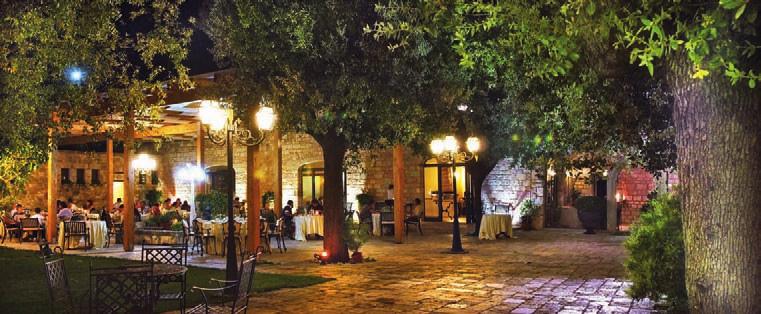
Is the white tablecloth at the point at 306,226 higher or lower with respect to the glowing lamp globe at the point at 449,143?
lower

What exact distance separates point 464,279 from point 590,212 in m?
8.95

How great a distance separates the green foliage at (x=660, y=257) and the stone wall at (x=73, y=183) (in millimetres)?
20491

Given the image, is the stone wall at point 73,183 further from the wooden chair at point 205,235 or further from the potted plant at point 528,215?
the potted plant at point 528,215

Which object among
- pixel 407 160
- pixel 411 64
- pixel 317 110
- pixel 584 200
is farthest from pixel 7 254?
pixel 584 200

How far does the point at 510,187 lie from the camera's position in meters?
19.9

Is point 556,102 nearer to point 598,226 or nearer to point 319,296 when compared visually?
point 319,296

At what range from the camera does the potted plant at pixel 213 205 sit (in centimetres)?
1691

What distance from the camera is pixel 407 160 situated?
850 inches

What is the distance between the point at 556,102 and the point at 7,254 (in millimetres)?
12006

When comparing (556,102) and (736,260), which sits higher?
(556,102)

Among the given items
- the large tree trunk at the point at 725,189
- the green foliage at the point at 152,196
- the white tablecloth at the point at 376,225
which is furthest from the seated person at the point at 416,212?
the large tree trunk at the point at 725,189

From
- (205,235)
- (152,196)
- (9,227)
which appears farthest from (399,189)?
(152,196)

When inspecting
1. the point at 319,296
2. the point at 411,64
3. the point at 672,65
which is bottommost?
the point at 319,296

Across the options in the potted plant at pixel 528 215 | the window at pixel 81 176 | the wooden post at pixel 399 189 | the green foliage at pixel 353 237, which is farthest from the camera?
the window at pixel 81 176
